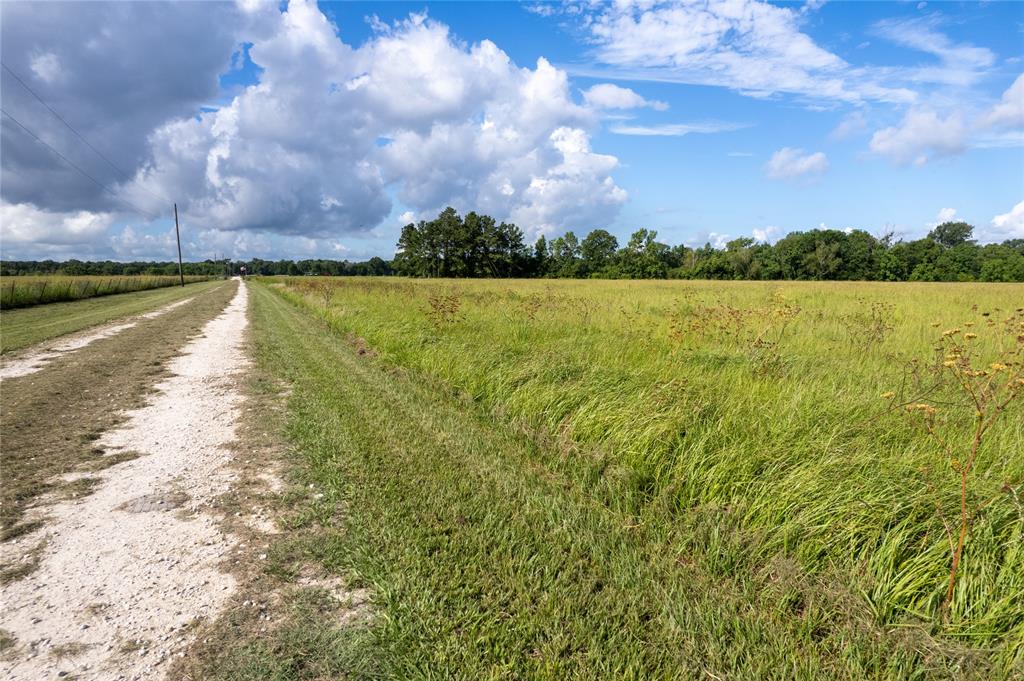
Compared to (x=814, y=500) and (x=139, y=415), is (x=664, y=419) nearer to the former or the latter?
(x=814, y=500)

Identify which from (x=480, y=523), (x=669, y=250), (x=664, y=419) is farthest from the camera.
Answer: (x=669, y=250)

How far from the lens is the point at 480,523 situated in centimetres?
328

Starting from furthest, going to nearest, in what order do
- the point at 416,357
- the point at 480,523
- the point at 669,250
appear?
the point at 669,250 → the point at 416,357 → the point at 480,523

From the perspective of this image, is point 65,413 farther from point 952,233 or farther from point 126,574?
point 952,233

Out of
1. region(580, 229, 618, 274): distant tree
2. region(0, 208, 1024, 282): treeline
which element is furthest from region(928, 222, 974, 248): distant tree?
region(580, 229, 618, 274): distant tree

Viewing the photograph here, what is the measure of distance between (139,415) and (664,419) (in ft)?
20.8

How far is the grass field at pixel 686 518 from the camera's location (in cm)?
223

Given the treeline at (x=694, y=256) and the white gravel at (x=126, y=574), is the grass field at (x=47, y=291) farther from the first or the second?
the treeline at (x=694, y=256)

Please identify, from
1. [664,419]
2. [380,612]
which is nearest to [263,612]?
[380,612]

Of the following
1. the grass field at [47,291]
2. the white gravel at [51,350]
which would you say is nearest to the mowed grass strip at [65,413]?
the white gravel at [51,350]

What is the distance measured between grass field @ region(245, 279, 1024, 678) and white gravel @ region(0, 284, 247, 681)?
871 mm

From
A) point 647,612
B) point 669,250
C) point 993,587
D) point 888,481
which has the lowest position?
point 647,612

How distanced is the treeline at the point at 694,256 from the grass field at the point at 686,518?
83282mm

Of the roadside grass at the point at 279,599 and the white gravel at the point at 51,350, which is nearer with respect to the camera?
the roadside grass at the point at 279,599
